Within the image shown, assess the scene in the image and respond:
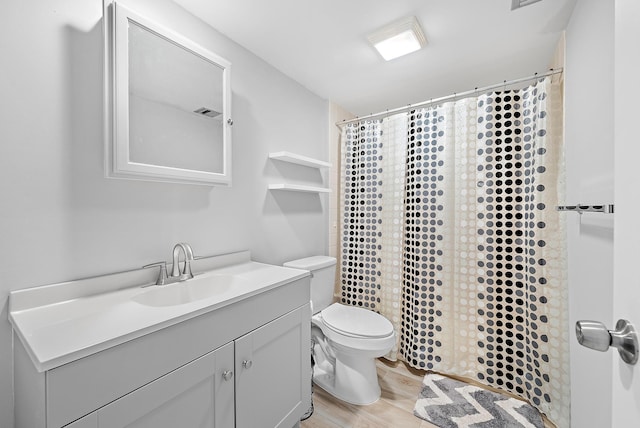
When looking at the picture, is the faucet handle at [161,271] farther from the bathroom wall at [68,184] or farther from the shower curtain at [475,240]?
the shower curtain at [475,240]

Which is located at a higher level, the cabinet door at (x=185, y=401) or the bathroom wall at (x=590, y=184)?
the bathroom wall at (x=590, y=184)

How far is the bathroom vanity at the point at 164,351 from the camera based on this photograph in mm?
666

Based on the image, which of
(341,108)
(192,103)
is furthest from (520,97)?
(192,103)

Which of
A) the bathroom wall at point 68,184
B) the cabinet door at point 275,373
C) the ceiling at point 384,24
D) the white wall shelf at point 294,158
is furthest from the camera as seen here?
the white wall shelf at point 294,158

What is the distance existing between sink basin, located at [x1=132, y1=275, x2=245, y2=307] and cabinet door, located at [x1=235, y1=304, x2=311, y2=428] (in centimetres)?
28

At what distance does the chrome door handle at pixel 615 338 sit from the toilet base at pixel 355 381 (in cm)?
146

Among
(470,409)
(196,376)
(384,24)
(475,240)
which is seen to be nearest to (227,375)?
(196,376)

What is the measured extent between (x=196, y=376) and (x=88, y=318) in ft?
1.31

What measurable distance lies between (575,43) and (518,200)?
877mm

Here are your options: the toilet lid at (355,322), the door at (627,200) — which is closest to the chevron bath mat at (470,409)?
the toilet lid at (355,322)

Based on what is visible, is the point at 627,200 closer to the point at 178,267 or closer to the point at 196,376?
the point at 196,376

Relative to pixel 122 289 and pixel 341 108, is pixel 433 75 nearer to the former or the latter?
pixel 341 108

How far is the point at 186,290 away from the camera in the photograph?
49.1 inches

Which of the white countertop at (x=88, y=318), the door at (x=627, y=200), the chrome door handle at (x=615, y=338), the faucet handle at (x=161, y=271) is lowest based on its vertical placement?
the white countertop at (x=88, y=318)
